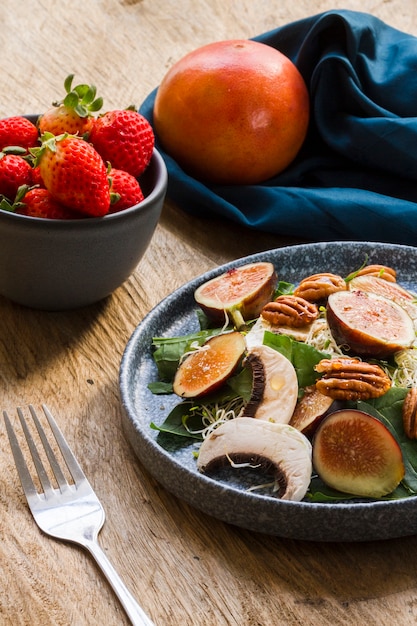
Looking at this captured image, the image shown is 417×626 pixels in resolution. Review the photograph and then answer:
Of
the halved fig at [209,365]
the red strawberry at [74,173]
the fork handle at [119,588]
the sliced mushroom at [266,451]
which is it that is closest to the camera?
the fork handle at [119,588]

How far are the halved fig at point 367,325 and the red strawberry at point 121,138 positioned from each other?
1.46 feet

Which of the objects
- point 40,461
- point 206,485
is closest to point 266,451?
point 206,485

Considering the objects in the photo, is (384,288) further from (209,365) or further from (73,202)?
(73,202)

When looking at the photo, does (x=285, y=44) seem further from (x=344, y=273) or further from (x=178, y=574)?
(x=178, y=574)

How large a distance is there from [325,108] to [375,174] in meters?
0.19

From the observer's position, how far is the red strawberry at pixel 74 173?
1.36 m

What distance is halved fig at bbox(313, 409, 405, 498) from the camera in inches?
43.4

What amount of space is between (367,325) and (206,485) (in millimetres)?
359

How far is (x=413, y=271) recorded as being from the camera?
1.59 metres

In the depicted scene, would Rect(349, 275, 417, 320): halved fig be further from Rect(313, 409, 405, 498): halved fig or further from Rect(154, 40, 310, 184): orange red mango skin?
Rect(154, 40, 310, 184): orange red mango skin

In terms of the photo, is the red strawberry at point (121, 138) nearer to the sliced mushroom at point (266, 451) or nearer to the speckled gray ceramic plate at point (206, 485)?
the speckled gray ceramic plate at point (206, 485)

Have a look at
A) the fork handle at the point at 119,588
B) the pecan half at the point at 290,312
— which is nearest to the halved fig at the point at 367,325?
the pecan half at the point at 290,312

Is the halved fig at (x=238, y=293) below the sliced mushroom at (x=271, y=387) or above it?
below

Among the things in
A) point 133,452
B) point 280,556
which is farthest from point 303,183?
point 280,556
